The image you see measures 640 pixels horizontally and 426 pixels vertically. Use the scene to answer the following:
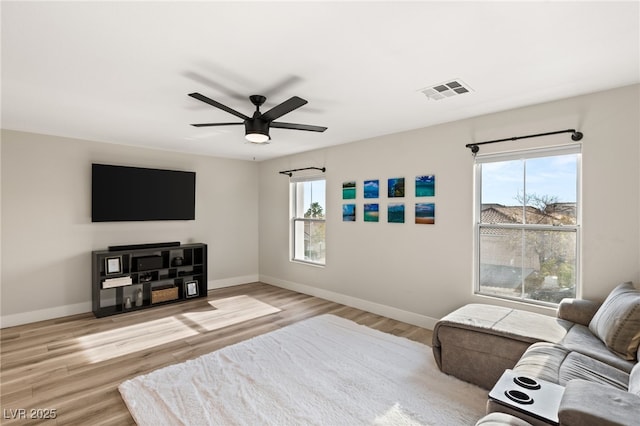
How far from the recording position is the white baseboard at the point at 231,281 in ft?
19.7

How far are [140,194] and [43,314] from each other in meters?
2.08

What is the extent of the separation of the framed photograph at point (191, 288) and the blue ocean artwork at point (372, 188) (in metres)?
3.28

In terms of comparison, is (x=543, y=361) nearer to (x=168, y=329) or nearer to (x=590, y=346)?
Answer: (x=590, y=346)

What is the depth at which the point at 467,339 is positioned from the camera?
267 centimetres

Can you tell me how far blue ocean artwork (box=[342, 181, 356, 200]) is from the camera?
488 centimetres

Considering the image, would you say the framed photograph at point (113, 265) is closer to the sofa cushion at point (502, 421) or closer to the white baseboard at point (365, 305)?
the white baseboard at point (365, 305)

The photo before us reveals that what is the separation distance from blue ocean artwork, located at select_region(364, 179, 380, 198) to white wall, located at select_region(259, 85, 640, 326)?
0.09m

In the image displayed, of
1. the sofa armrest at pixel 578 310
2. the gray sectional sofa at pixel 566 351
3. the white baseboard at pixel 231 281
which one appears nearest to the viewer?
the gray sectional sofa at pixel 566 351

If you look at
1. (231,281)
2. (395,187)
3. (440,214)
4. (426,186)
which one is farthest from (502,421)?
(231,281)

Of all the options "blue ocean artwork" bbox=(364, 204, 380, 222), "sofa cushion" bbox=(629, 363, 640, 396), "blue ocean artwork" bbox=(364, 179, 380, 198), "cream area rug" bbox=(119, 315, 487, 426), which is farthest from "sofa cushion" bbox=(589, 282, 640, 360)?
"blue ocean artwork" bbox=(364, 179, 380, 198)

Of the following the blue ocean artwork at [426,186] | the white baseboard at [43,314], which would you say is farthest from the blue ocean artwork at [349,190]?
the white baseboard at [43,314]

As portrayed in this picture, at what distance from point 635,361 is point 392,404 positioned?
1590 millimetres

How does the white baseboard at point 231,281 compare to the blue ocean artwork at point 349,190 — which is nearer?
the blue ocean artwork at point 349,190

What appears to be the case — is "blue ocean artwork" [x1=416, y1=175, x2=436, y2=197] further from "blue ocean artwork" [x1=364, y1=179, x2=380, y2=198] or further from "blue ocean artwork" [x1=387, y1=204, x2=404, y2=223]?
"blue ocean artwork" [x1=364, y1=179, x2=380, y2=198]
